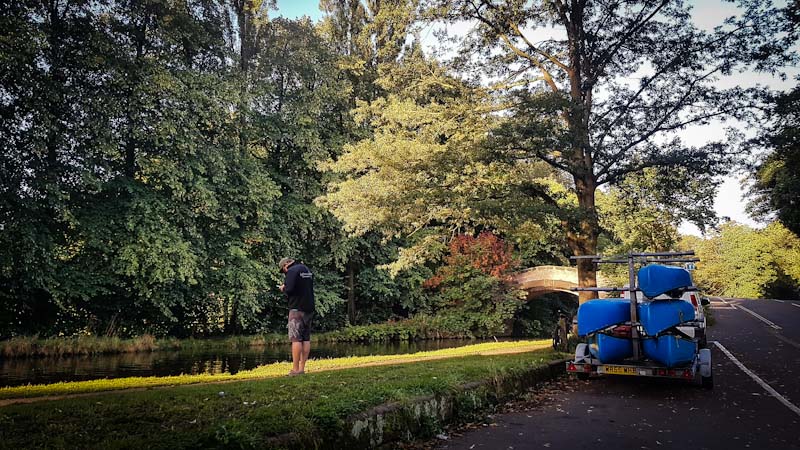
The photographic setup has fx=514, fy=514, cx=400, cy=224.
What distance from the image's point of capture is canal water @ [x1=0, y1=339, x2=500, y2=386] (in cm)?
1380

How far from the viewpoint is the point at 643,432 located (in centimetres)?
631

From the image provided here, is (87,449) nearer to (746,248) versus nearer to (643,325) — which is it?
(643,325)

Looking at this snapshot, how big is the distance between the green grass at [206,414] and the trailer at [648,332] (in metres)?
3.49

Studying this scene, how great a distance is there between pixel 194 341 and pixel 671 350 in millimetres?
20856

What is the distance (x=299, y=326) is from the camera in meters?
8.84

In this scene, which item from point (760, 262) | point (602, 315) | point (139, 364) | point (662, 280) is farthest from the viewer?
point (760, 262)

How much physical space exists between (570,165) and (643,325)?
6.52m

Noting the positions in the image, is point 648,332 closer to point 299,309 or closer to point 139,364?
point 299,309

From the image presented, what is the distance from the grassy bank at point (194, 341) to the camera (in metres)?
18.4

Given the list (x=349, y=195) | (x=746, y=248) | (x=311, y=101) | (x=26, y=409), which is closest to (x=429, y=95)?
(x=349, y=195)

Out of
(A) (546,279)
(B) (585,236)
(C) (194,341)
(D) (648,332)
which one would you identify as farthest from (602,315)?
(C) (194,341)

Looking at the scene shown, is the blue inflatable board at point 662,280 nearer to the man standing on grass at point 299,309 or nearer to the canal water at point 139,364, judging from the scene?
the man standing on grass at point 299,309

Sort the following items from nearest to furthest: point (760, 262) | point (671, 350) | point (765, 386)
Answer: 1. point (671, 350)
2. point (765, 386)
3. point (760, 262)

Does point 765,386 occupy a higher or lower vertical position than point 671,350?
lower
